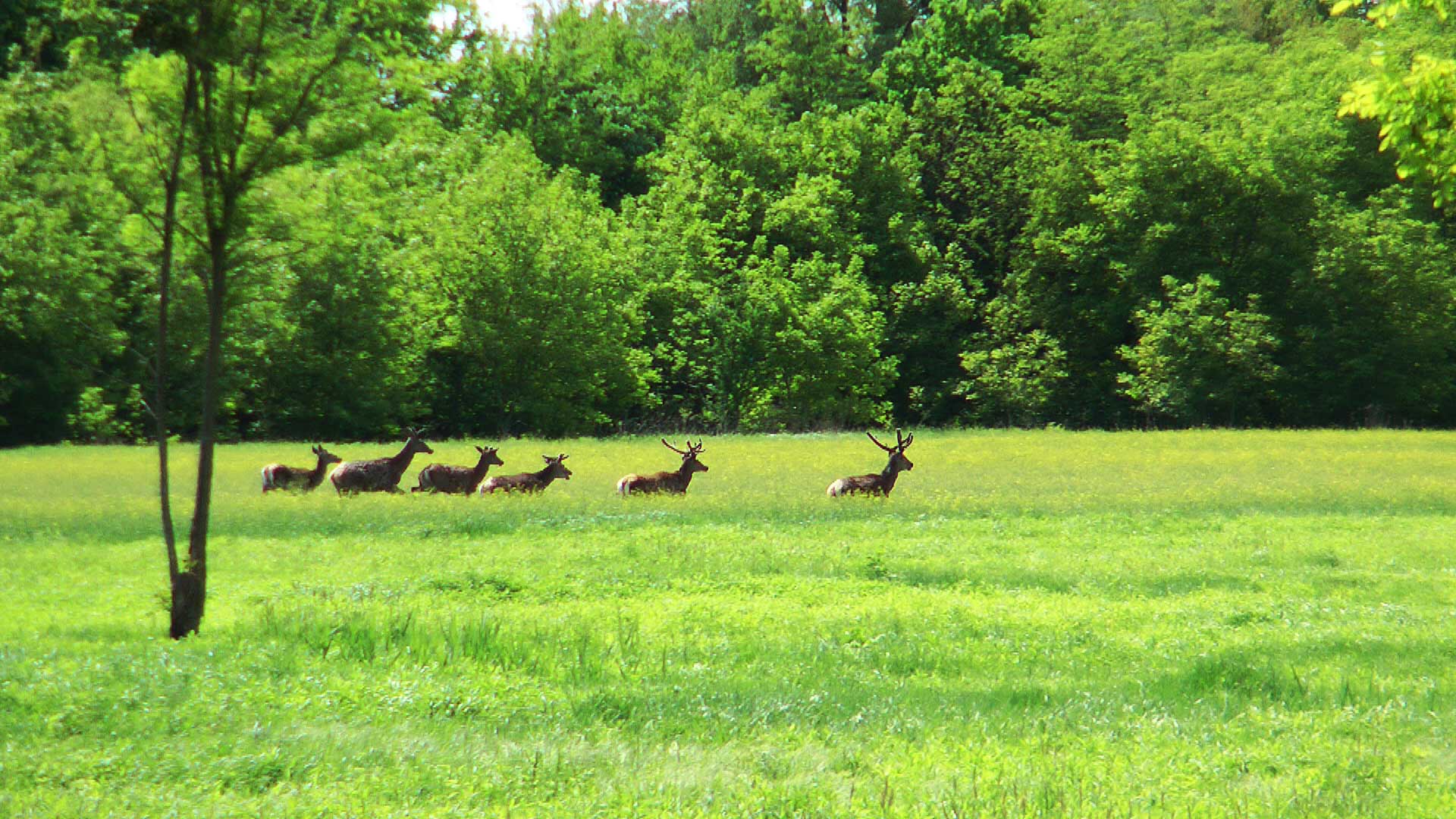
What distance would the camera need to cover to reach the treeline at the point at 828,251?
143 feet

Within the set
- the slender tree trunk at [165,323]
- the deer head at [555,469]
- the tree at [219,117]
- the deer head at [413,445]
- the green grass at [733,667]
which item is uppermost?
the tree at [219,117]

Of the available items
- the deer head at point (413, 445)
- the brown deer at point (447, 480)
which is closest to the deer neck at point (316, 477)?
the deer head at point (413, 445)

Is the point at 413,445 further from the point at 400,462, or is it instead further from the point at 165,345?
the point at 165,345

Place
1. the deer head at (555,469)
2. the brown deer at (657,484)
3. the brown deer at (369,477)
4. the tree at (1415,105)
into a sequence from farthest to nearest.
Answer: the deer head at (555,469), the brown deer at (369,477), the brown deer at (657,484), the tree at (1415,105)

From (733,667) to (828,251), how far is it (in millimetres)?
49055

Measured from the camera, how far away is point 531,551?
1658cm

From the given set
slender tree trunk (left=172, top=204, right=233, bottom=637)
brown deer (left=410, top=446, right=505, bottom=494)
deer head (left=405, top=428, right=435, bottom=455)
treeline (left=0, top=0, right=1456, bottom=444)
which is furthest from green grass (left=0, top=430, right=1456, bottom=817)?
treeline (left=0, top=0, right=1456, bottom=444)

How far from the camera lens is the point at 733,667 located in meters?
9.44

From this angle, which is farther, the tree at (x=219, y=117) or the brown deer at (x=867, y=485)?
the brown deer at (x=867, y=485)

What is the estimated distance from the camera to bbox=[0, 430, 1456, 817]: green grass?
6238mm

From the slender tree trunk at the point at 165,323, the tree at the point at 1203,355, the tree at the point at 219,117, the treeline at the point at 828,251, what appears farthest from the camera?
the tree at the point at 1203,355

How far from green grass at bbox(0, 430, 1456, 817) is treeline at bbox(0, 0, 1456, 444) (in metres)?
24.3

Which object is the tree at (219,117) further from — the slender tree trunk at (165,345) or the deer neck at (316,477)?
the deer neck at (316,477)

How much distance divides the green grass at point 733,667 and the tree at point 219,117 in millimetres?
2026
